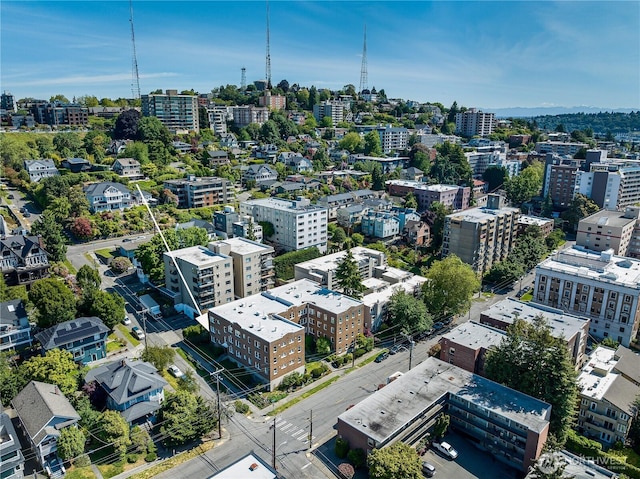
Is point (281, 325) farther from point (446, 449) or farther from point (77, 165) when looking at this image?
point (77, 165)

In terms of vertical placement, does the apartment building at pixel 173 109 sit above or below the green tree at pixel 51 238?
above

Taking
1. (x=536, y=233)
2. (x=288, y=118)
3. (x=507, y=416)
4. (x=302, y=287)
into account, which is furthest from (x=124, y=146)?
(x=507, y=416)

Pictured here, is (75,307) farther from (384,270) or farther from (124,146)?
(124,146)

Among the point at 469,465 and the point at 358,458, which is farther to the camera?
the point at 469,465

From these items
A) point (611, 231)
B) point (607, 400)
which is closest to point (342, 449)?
point (607, 400)

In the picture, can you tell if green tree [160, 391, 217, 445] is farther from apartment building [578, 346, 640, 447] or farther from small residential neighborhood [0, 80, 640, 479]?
apartment building [578, 346, 640, 447]

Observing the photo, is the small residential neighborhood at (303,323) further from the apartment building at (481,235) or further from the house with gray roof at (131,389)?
A: the apartment building at (481,235)

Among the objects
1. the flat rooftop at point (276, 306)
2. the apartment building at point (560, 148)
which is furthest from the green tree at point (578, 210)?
the flat rooftop at point (276, 306)

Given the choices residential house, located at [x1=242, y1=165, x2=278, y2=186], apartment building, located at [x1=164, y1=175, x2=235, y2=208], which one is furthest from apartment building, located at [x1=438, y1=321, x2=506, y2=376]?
residential house, located at [x1=242, y1=165, x2=278, y2=186]
